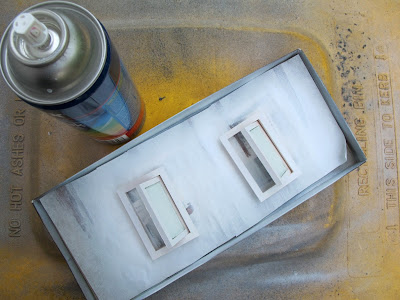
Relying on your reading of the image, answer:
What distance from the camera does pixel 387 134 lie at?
3.92 ft

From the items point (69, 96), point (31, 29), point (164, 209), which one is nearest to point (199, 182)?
point (164, 209)

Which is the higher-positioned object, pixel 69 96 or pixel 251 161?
pixel 69 96

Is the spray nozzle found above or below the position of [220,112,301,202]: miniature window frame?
above

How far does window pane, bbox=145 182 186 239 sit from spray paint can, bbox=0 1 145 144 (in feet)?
0.83

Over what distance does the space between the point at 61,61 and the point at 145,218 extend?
46cm

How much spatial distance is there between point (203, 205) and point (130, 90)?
0.37 meters

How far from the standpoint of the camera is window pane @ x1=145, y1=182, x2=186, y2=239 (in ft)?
2.58

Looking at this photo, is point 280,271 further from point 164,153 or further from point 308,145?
point 164,153

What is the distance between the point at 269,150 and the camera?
2.77ft

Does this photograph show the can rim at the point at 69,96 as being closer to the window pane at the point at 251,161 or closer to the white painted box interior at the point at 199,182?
the white painted box interior at the point at 199,182

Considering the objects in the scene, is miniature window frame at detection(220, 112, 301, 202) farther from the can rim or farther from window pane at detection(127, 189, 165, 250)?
the can rim

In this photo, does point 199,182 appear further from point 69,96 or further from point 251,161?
point 69,96

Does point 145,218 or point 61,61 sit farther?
point 145,218

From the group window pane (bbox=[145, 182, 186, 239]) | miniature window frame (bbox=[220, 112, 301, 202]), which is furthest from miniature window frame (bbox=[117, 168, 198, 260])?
miniature window frame (bbox=[220, 112, 301, 202])
